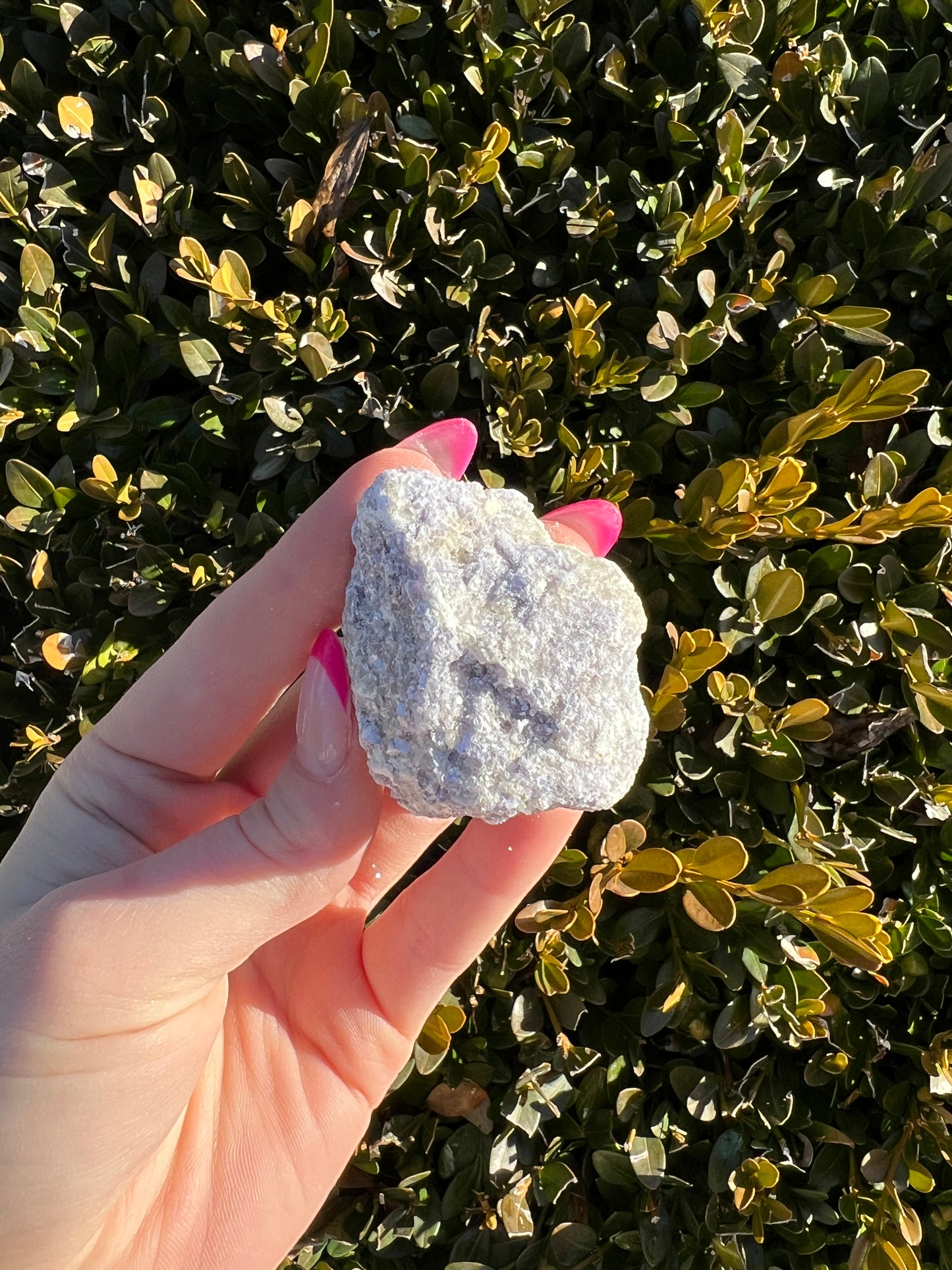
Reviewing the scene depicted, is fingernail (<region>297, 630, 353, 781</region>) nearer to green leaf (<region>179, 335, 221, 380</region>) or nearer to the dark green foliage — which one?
the dark green foliage

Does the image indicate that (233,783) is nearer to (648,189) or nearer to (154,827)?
(154,827)

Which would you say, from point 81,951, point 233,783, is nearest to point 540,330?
point 233,783

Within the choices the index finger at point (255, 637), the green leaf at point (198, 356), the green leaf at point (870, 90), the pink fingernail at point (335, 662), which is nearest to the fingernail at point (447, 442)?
the index finger at point (255, 637)

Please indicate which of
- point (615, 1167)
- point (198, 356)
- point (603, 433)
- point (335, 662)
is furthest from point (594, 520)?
point (615, 1167)

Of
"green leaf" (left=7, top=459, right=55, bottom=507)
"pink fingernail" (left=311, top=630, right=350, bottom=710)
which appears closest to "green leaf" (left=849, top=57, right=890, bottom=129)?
"pink fingernail" (left=311, top=630, right=350, bottom=710)

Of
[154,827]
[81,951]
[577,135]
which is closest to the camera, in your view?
[81,951]

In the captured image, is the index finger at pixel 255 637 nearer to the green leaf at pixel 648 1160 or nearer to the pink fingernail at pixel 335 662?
the pink fingernail at pixel 335 662
